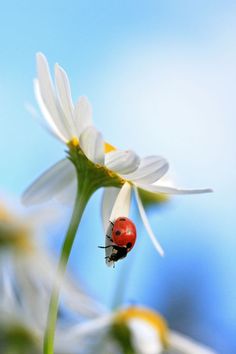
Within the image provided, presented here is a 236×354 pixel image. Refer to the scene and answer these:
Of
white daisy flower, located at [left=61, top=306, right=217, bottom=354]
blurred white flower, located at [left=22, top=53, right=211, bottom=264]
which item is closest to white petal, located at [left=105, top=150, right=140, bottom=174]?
blurred white flower, located at [left=22, top=53, right=211, bottom=264]

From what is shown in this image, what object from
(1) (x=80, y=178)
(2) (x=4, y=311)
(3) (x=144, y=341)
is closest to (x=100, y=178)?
(1) (x=80, y=178)

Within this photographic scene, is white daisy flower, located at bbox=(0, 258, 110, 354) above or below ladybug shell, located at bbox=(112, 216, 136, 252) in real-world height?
below

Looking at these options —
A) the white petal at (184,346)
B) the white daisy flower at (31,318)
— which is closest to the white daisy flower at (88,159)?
the white daisy flower at (31,318)

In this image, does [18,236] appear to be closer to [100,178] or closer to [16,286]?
[16,286]

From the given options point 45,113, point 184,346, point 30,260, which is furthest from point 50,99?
point 184,346

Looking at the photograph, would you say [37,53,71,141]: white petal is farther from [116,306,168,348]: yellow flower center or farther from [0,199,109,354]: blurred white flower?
Result: [116,306,168,348]: yellow flower center
